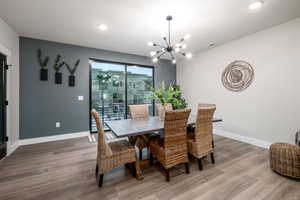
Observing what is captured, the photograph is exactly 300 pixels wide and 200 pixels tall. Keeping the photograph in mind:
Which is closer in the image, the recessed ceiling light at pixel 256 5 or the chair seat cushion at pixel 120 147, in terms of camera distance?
the chair seat cushion at pixel 120 147

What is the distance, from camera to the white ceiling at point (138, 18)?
2.04 metres

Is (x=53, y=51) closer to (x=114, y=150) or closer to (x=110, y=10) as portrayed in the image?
(x=110, y=10)

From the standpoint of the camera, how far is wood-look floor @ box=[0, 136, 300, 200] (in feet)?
5.23

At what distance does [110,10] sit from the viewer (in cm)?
219

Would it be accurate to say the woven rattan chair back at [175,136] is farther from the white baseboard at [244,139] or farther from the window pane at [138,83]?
the window pane at [138,83]

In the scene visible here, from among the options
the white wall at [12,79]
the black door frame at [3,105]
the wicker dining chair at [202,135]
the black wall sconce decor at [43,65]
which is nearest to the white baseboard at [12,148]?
the white wall at [12,79]

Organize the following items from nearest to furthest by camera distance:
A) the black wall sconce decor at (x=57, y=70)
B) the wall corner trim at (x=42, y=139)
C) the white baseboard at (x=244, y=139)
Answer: the wall corner trim at (x=42, y=139) → the white baseboard at (x=244, y=139) → the black wall sconce decor at (x=57, y=70)

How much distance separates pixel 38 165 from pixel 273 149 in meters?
3.90

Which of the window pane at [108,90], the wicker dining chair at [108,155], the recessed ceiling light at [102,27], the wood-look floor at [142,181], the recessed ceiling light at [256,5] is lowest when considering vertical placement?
the wood-look floor at [142,181]

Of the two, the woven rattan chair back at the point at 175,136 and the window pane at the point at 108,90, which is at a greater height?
the window pane at the point at 108,90

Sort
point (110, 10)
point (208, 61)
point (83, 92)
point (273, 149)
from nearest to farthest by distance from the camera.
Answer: point (273, 149) → point (110, 10) → point (83, 92) → point (208, 61)

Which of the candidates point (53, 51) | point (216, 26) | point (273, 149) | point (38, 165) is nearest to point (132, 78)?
point (53, 51)

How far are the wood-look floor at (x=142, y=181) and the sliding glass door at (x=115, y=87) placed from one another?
1842 mm

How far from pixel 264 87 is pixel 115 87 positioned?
13.3 ft
